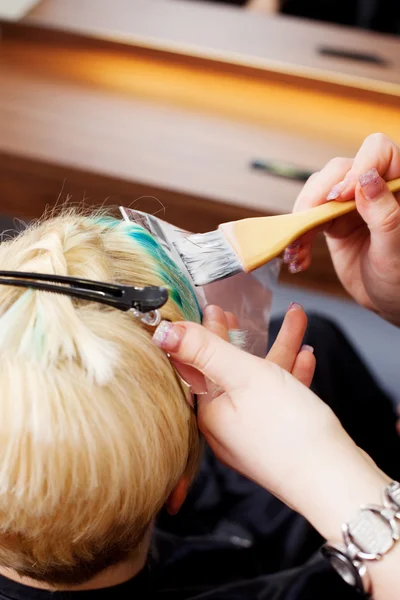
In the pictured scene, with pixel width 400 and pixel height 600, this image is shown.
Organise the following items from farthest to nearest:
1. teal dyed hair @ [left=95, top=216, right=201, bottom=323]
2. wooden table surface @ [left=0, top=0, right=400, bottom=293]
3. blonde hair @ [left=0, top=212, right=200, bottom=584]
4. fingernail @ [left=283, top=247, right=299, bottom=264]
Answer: wooden table surface @ [left=0, top=0, right=400, bottom=293] < fingernail @ [left=283, top=247, right=299, bottom=264] < teal dyed hair @ [left=95, top=216, right=201, bottom=323] < blonde hair @ [left=0, top=212, right=200, bottom=584]

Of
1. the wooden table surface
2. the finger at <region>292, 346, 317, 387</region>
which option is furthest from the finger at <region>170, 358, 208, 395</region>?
the wooden table surface

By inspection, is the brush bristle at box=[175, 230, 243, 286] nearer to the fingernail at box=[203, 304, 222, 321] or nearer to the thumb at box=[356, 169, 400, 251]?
the fingernail at box=[203, 304, 222, 321]

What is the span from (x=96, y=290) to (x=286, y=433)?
199 millimetres

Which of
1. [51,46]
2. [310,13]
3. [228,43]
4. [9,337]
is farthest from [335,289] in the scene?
[9,337]

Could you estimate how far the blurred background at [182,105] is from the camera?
1126 mm

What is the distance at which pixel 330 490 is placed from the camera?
20.3 inches

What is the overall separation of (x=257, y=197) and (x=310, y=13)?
2.16ft

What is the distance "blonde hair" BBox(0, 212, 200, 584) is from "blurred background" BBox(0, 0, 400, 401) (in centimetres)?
57

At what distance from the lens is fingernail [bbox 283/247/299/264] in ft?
2.68

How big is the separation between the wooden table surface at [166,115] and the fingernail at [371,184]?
368mm

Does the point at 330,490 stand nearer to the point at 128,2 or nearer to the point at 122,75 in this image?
the point at 122,75

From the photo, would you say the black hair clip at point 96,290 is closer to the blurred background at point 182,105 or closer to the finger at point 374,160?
the finger at point 374,160

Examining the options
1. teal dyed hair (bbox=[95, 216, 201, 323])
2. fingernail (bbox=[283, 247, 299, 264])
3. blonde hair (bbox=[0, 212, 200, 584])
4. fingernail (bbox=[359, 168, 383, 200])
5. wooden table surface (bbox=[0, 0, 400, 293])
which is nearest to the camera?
blonde hair (bbox=[0, 212, 200, 584])

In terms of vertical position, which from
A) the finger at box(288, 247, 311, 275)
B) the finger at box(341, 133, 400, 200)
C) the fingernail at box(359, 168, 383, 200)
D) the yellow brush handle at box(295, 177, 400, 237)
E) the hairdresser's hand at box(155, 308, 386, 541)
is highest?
the finger at box(341, 133, 400, 200)
